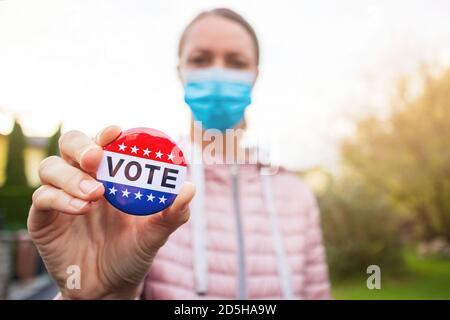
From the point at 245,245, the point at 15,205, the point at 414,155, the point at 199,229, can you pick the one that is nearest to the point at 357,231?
the point at 414,155

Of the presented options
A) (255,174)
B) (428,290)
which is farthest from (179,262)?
(428,290)

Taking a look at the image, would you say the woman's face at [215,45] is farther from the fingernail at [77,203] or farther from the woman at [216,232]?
the fingernail at [77,203]

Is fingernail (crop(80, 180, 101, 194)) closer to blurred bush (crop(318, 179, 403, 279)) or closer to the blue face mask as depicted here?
the blue face mask

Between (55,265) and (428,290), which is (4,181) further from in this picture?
(55,265)

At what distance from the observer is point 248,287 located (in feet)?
5.67

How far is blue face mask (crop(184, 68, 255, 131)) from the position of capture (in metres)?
1.88

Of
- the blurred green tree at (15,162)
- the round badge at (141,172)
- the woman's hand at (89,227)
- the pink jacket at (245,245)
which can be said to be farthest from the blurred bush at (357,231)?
the round badge at (141,172)

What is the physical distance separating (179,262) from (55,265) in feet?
1.84

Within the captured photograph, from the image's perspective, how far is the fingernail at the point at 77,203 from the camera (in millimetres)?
997

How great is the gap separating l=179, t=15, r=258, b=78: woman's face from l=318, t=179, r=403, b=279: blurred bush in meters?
8.78

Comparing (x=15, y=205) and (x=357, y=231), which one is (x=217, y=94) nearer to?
(x=357, y=231)

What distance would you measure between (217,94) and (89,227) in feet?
2.82

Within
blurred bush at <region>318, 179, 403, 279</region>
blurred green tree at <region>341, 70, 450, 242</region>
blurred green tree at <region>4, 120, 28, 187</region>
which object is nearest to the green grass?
blurred bush at <region>318, 179, 403, 279</region>
